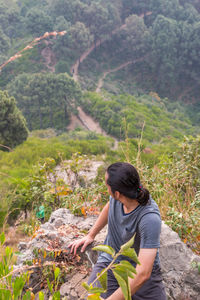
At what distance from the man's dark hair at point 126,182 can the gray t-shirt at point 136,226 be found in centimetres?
7

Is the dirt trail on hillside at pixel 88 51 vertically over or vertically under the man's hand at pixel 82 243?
under

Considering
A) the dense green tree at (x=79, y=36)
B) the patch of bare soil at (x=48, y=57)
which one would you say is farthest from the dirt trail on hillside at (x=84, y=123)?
the dense green tree at (x=79, y=36)

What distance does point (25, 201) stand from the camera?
3.48 m

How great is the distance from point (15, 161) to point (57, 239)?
640 cm

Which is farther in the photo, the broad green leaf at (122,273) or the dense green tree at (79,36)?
the dense green tree at (79,36)

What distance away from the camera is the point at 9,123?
416 inches

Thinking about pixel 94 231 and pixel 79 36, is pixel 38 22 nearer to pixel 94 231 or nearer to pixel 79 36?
pixel 79 36

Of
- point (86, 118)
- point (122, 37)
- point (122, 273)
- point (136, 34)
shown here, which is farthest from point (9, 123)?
point (122, 37)

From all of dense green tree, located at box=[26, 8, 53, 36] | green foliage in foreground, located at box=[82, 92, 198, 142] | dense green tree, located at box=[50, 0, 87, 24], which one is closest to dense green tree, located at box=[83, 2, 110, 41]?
dense green tree, located at box=[50, 0, 87, 24]

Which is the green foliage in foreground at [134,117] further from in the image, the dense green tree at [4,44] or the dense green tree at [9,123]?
the dense green tree at [4,44]

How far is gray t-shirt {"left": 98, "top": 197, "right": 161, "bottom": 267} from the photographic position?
1237 mm

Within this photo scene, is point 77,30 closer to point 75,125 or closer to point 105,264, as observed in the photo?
point 75,125

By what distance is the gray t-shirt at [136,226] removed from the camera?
124 cm

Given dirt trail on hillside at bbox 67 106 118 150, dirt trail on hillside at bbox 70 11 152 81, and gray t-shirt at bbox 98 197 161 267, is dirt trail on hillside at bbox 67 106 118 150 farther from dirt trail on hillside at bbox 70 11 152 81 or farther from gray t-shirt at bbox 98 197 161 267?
gray t-shirt at bbox 98 197 161 267
